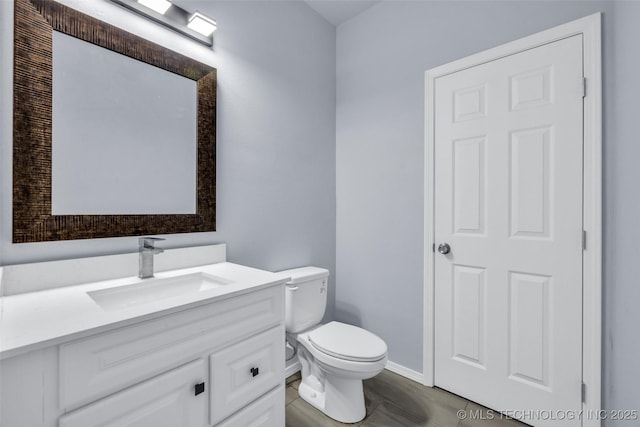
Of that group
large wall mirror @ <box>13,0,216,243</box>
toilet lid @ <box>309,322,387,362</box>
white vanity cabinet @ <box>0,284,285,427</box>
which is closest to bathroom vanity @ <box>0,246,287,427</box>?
white vanity cabinet @ <box>0,284,285,427</box>

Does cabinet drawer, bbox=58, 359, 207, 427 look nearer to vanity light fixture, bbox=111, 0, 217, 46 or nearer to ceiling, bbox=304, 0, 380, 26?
vanity light fixture, bbox=111, 0, 217, 46

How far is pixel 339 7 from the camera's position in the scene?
83.0 inches

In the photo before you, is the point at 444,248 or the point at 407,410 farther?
the point at 444,248

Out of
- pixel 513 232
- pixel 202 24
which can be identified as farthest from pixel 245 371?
pixel 202 24

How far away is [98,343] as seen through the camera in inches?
28.6

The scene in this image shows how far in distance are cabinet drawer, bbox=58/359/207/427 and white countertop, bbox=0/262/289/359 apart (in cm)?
20

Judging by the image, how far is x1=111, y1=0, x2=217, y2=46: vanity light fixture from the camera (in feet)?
4.14

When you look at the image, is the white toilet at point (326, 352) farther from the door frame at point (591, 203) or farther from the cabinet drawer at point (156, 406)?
the door frame at point (591, 203)

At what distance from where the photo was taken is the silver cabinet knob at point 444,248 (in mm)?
1752

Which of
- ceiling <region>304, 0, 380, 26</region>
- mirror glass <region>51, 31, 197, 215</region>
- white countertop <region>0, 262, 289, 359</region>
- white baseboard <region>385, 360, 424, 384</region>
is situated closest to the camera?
white countertop <region>0, 262, 289, 359</region>

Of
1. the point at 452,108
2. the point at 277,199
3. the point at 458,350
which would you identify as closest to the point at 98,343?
the point at 277,199

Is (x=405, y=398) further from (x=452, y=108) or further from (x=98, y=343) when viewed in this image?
(x=452, y=108)

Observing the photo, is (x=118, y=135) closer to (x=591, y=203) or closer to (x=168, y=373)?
(x=168, y=373)

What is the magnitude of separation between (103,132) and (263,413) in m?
1.30
